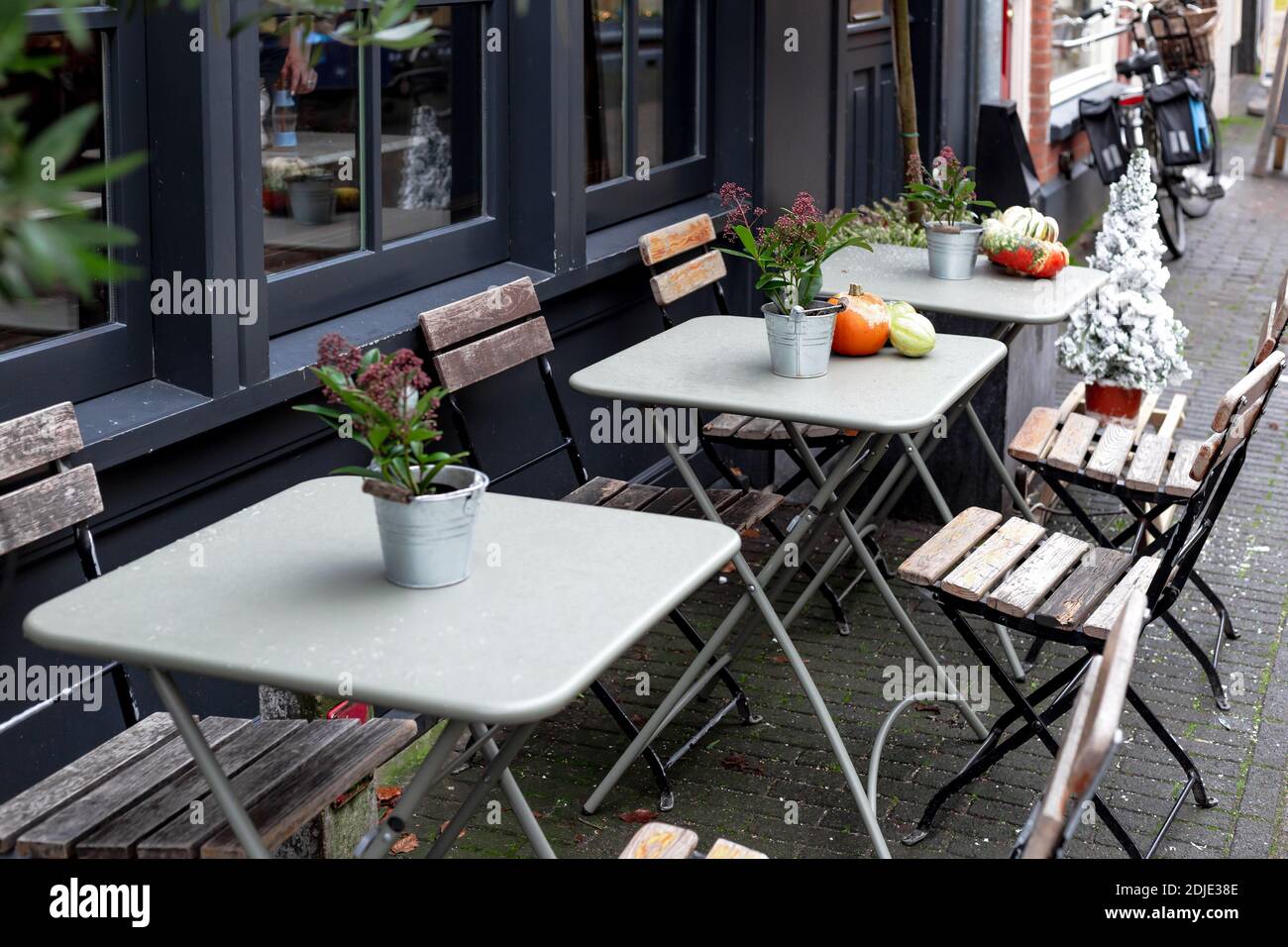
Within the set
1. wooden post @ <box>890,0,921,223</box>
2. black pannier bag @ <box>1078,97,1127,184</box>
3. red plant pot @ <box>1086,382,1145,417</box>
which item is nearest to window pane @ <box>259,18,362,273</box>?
wooden post @ <box>890,0,921,223</box>

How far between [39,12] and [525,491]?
224cm

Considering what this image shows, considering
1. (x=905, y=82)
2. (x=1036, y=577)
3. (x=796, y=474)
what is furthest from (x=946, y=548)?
(x=905, y=82)

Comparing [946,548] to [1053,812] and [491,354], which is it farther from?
[1053,812]

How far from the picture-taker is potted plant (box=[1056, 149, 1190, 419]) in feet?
18.6

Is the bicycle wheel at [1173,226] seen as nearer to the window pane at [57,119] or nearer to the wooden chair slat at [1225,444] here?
the wooden chair slat at [1225,444]

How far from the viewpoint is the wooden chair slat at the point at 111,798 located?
2.55m

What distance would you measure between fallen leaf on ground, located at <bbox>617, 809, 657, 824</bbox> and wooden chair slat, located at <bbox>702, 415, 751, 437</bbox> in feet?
4.48

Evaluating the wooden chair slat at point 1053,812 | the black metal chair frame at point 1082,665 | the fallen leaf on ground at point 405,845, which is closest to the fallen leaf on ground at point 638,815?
the fallen leaf on ground at point 405,845

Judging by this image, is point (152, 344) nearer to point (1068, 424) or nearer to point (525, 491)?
point (525, 491)

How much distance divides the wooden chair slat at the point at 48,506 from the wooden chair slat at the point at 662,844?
1269 mm

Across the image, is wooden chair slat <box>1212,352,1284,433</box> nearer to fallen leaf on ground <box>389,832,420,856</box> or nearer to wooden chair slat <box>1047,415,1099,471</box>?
wooden chair slat <box>1047,415,1099,471</box>

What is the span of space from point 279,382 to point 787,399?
1215 mm

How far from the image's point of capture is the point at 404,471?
8.13 ft

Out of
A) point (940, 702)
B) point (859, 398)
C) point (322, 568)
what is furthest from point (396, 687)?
point (940, 702)
